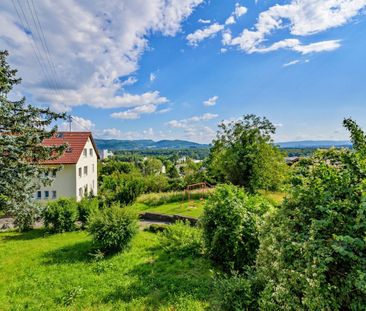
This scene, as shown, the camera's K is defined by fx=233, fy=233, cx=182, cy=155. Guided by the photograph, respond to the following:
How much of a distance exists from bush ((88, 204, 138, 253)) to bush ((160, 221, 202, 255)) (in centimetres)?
137

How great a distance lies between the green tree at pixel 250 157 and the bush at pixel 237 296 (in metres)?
15.1

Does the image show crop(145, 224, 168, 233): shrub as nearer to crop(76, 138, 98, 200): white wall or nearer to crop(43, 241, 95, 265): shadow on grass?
crop(43, 241, 95, 265): shadow on grass

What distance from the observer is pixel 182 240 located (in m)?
9.09

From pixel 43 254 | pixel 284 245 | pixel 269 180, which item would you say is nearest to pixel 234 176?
pixel 269 180

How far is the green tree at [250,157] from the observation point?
18.4 m

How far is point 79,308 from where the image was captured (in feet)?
18.3

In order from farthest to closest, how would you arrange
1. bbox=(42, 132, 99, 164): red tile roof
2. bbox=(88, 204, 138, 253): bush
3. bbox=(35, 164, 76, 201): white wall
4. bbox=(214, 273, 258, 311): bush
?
bbox=(35, 164, 76, 201): white wall < bbox=(42, 132, 99, 164): red tile roof < bbox=(88, 204, 138, 253): bush < bbox=(214, 273, 258, 311): bush

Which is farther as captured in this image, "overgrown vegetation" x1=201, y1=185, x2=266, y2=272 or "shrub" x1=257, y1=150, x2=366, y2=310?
"overgrown vegetation" x1=201, y1=185, x2=266, y2=272

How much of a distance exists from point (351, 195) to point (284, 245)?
3.05 ft

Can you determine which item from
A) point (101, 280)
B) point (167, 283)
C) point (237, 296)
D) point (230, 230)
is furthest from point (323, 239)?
point (101, 280)

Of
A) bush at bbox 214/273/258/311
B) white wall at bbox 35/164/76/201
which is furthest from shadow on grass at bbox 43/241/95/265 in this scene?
white wall at bbox 35/164/76/201

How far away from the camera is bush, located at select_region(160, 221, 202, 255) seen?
28.4ft

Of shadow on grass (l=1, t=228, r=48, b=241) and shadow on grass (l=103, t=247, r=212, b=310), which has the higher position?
shadow on grass (l=103, t=247, r=212, b=310)

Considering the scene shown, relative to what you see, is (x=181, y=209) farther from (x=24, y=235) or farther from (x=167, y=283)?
(x=167, y=283)
